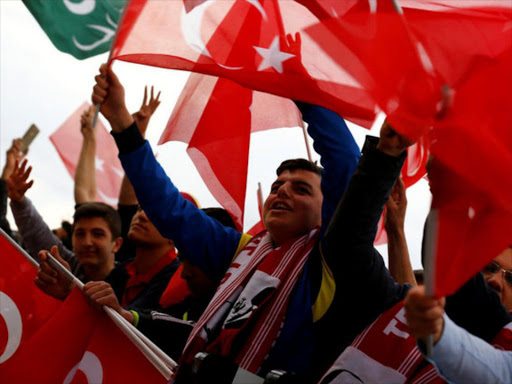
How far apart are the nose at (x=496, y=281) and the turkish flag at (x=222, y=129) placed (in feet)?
3.26

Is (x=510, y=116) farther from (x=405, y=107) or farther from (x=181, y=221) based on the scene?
(x=181, y=221)

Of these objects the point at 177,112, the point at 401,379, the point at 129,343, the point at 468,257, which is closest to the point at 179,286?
the point at 129,343

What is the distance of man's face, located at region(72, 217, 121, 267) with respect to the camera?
4066 mm

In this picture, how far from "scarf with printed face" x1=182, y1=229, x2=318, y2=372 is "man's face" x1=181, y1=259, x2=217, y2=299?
20.4 inches

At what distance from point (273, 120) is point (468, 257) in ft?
4.94

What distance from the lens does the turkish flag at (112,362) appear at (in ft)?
8.68

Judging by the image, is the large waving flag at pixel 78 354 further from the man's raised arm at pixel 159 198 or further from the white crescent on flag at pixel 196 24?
the white crescent on flag at pixel 196 24

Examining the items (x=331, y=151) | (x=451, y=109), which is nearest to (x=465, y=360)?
(x=451, y=109)

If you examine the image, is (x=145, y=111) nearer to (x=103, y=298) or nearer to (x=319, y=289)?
(x=103, y=298)

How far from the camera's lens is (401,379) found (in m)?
2.01

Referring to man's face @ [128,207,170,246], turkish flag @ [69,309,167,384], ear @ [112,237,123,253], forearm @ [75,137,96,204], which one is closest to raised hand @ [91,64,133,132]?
turkish flag @ [69,309,167,384]

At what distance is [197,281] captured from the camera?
9.32ft

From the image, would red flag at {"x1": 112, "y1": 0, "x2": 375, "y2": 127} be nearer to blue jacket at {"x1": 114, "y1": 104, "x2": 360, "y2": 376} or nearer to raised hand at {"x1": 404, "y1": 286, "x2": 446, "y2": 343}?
blue jacket at {"x1": 114, "y1": 104, "x2": 360, "y2": 376}

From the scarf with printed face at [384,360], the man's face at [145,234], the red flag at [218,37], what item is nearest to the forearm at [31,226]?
the man's face at [145,234]
